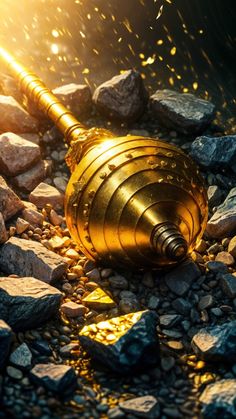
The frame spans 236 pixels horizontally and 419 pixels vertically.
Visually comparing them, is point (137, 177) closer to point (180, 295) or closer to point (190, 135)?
point (180, 295)

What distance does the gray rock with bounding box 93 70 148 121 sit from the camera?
7531 millimetres

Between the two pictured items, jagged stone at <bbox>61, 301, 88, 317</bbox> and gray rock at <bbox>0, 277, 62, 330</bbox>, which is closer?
gray rock at <bbox>0, 277, 62, 330</bbox>

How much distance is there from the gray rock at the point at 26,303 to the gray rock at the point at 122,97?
10.9ft

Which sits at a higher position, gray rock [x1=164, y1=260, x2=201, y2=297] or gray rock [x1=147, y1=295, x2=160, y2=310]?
gray rock [x1=147, y1=295, x2=160, y2=310]

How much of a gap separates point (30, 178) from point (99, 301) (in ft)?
7.06

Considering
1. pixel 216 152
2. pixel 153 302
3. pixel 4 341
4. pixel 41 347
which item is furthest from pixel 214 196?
pixel 4 341

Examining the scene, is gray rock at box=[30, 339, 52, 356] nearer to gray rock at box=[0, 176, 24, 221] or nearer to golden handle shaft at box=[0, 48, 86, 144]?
gray rock at box=[0, 176, 24, 221]

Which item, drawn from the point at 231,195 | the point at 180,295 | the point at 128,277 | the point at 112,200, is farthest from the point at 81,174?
the point at 231,195

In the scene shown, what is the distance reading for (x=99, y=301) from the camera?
519 cm

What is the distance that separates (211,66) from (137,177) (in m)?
4.25

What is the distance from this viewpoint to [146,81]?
8758mm

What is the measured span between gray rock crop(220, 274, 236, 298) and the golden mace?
0.44 m

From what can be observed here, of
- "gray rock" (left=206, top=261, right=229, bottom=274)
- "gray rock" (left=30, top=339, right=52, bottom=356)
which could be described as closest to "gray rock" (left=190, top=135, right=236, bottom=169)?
"gray rock" (left=206, top=261, right=229, bottom=274)

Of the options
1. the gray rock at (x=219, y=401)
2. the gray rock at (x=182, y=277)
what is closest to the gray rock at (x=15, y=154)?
the gray rock at (x=182, y=277)
